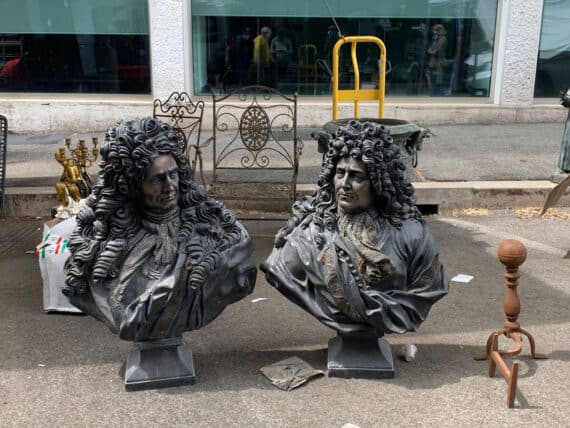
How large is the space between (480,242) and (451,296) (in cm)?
130

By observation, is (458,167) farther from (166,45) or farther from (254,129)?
(166,45)

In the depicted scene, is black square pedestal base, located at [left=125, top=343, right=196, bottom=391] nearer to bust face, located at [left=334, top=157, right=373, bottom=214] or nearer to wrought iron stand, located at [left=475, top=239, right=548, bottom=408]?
bust face, located at [left=334, top=157, right=373, bottom=214]

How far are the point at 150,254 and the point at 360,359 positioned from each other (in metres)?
1.18

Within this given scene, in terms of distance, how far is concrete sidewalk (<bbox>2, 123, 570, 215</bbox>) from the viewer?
260 inches

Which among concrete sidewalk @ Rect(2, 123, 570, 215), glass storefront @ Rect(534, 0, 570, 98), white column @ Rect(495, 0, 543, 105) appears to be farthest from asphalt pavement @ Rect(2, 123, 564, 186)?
glass storefront @ Rect(534, 0, 570, 98)

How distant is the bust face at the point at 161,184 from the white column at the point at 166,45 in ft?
24.6

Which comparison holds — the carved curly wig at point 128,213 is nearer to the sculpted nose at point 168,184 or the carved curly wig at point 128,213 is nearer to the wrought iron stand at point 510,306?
the sculpted nose at point 168,184

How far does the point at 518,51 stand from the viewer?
10188mm

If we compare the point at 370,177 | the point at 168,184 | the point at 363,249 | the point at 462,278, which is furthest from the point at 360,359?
A: the point at 462,278

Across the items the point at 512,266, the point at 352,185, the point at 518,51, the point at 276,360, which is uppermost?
the point at 518,51

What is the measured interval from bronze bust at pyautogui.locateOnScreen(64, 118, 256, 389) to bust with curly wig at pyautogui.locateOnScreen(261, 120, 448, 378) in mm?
346

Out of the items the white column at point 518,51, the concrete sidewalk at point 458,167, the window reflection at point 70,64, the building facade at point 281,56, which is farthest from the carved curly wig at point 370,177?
the white column at point 518,51

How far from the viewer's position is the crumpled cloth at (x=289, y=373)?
10.5ft

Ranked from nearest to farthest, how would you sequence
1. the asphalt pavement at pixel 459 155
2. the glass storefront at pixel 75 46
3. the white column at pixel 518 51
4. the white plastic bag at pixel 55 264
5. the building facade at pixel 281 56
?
the white plastic bag at pixel 55 264 < the asphalt pavement at pixel 459 155 < the white column at pixel 518 51 < the building facade at pixel 281 56 < the glass storefront at pixel 75 46
